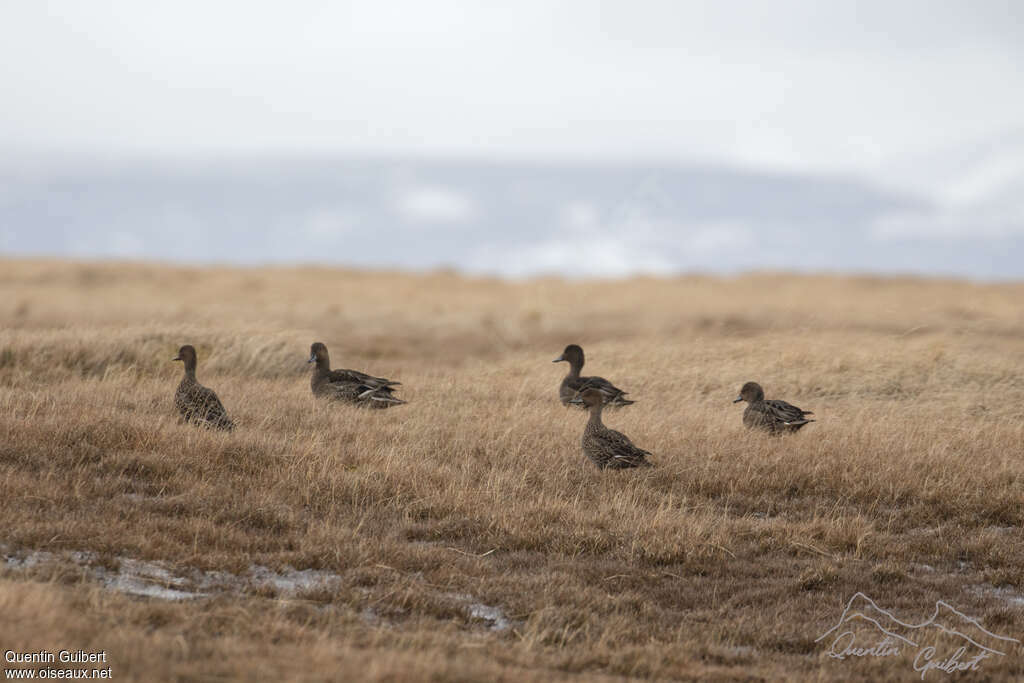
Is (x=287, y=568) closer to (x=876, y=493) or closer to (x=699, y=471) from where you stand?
(x=699, y=471)

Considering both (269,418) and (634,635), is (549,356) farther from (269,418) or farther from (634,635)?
(634,635)

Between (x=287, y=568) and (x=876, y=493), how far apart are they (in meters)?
6.30

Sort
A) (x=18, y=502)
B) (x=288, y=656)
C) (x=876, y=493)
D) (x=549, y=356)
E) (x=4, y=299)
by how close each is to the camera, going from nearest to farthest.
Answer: (x=288, y=656)
(x=18, y=502)
(x=876, y=493)
(x=549, y=356)
(x=4, y=299)

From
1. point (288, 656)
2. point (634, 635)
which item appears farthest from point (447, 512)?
point (288, 656)

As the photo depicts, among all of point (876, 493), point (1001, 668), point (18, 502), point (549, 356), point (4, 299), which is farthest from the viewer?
point (4, 299)

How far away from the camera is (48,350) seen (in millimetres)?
16828

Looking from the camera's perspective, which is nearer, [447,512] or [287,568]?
[287,568]

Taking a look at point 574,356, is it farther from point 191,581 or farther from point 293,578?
point 191,581

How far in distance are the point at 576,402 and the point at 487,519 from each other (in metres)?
5.13

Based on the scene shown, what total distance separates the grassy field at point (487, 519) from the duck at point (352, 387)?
1.21 ft

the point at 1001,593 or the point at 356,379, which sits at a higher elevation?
the point at 356,379

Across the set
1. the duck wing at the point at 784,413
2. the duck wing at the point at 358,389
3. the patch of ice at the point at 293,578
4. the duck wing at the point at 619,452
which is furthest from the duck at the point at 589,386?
the patch of ice at the point at 293,578

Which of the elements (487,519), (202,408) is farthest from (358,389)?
(487,519)

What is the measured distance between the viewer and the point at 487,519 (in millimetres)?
9172
